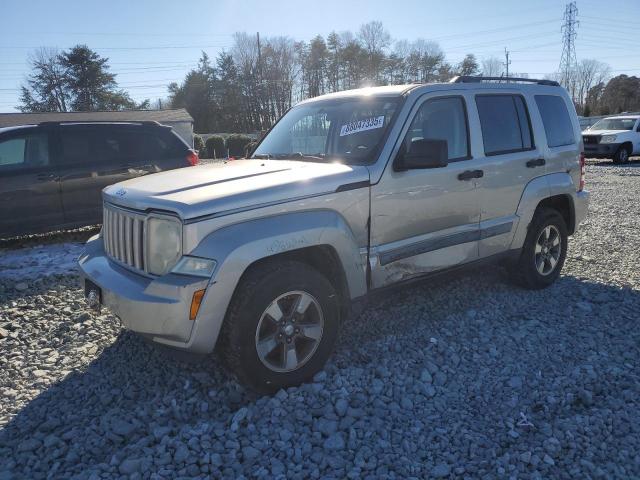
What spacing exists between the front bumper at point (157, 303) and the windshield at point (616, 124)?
2308cm

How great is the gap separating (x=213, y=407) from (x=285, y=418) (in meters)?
0.54

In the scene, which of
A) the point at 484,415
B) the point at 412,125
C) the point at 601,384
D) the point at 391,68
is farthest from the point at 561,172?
the point at 391,68

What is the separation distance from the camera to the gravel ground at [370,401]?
2619 mm

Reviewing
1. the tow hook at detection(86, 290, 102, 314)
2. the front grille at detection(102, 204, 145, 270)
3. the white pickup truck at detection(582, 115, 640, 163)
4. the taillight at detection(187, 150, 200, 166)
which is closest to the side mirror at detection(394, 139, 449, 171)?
the front grille at detection(102, 204, 145, 270)

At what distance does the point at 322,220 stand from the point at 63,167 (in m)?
5.89

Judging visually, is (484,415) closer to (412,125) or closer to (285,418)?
(285,418)

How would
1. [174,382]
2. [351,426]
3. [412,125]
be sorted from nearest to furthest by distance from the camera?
[351,426], [174,382], [412,125]

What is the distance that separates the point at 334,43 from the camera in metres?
60.3

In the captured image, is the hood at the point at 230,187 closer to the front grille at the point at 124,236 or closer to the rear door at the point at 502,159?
the front grille at the point at 124,236

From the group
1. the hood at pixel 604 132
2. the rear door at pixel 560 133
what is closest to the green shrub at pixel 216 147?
the hood at pixel 604 132

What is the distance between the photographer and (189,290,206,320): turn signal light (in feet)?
9.22

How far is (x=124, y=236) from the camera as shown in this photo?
3334 millimetres

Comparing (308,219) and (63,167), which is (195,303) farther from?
(63,167)

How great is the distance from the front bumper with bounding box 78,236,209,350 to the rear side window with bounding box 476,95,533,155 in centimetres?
294
